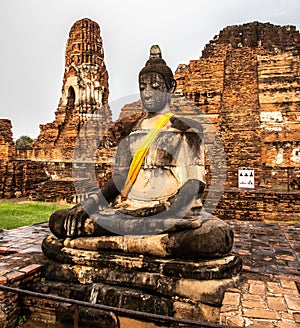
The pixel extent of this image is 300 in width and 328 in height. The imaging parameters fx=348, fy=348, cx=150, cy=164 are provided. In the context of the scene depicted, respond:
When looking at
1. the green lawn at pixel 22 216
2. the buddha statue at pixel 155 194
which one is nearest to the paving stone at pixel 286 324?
the buddha statue at pixel 155 194

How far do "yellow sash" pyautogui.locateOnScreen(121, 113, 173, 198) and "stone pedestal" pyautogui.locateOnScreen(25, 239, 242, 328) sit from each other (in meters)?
0.86

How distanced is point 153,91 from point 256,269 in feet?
6.98

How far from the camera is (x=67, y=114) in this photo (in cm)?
1780

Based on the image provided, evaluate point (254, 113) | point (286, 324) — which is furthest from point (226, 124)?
point (286, 324)

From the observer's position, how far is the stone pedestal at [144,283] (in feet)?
9.27

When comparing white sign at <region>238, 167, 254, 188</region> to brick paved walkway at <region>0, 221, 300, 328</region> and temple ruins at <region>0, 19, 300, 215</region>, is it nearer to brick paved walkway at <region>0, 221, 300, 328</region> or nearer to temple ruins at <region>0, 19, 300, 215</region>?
temple ruins at <region>0, 19, 300, 215</region>

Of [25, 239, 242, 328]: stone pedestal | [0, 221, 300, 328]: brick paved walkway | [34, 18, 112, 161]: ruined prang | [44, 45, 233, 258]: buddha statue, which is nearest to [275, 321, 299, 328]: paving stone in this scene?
[0, 221, 300, 328]: brick paved walkway

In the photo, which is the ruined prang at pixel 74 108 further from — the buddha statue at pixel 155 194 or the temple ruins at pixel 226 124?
the buddha statue at pixel 155 194

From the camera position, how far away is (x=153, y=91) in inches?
148

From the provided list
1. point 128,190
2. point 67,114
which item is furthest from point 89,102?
point 128,190

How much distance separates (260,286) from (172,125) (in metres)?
1.77

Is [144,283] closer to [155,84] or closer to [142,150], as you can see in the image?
[142,150]

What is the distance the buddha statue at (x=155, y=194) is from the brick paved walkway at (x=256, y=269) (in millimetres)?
436

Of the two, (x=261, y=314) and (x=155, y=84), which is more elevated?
(x=155, y=84)
